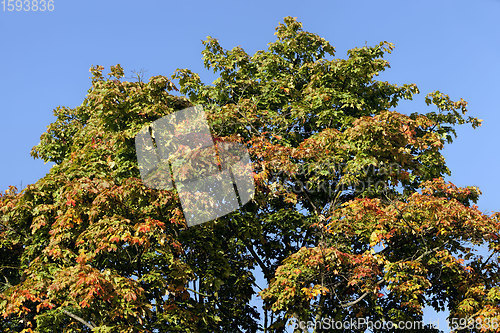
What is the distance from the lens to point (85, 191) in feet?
38.3

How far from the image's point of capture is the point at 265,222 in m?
15.0

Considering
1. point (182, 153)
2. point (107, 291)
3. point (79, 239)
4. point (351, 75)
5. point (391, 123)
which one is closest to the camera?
point (107, 291)

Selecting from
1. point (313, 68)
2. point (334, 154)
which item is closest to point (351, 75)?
point (313, 68)

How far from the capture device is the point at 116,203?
38.3 feet

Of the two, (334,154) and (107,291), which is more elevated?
(334,154)

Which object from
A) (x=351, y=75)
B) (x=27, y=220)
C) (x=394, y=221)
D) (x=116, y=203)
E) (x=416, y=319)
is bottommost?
(x=416, y=319)

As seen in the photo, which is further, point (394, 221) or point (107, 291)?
point (394, 221)

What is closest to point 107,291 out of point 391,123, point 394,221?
point 394,221

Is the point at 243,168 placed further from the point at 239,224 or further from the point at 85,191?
the point at 85,191

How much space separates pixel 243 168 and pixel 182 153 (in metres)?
1.60

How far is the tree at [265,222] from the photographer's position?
11688 mm

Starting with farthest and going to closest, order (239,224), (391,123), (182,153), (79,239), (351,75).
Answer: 1. (351,75)
2. (239,224)
3. (391,123)
4. (182,153)
5. (79,239)

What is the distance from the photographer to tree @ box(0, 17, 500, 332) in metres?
11.7

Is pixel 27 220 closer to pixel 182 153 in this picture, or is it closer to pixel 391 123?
pixel 182 153
